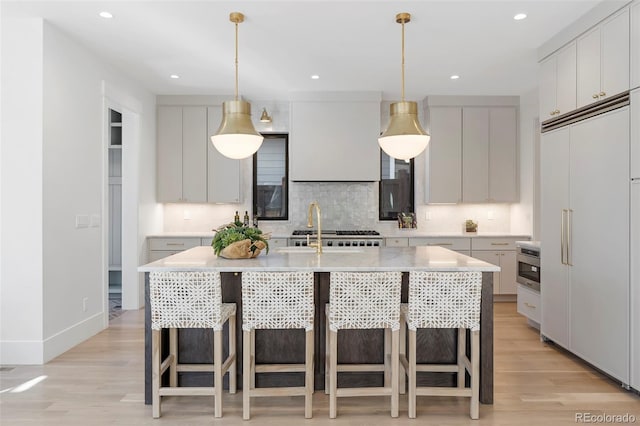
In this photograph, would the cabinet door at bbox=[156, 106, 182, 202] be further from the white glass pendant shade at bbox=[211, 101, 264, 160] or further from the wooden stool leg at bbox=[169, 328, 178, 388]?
the wooden stool leg at bbox=[169, 328, 178, 388]

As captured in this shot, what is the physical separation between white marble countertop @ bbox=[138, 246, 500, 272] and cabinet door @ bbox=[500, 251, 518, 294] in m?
2.60

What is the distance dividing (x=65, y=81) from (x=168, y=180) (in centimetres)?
222

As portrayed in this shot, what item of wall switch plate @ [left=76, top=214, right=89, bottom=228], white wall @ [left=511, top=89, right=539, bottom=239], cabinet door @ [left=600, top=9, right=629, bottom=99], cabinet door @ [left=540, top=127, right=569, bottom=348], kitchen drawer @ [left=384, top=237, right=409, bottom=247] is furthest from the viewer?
kitchen drawer @ [left=384, top=237, right=409, bottom=247]

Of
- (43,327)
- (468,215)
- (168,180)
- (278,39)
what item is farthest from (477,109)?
(43,327)

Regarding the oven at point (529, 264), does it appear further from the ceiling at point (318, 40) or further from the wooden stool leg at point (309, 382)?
the wooden stool leg at point (309, 382)

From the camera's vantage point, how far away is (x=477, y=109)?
19.8ft

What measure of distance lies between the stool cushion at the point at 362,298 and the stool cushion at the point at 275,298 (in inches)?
6.9

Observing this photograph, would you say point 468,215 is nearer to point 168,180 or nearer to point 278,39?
point 278,39

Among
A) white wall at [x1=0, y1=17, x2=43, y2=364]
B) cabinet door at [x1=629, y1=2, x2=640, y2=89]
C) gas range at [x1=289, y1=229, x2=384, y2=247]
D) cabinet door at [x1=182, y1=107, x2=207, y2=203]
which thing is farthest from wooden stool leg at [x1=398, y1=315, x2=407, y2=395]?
cabinet door at [x1=182, y1=107, x2=207, y2=203]

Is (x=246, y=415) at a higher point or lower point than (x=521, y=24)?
lower

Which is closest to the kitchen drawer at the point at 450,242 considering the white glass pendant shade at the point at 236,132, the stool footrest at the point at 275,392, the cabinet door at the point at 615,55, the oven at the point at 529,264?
the oven at the point at 529,264

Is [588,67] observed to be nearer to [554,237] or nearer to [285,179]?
[554,237]

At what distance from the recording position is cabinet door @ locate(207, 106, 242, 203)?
19.8 ft

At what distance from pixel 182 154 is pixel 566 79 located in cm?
453
